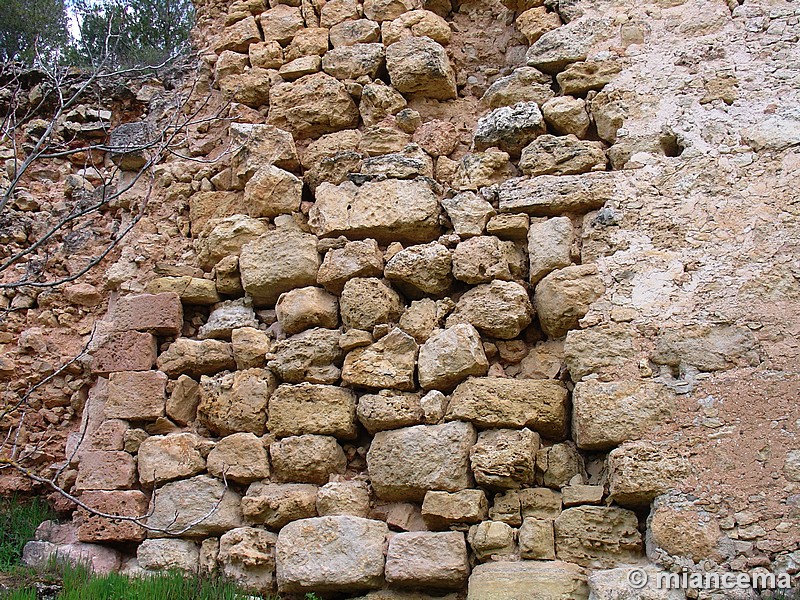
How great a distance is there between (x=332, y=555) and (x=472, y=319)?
1092 millimetres

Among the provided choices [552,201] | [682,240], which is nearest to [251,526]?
[552,201]

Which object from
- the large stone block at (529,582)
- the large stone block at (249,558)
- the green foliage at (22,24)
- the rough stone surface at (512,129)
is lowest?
the large stone block at (529,582)

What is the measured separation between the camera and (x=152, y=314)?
3.72m

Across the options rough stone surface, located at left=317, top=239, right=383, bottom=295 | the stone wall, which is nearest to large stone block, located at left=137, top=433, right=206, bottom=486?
the stone wall

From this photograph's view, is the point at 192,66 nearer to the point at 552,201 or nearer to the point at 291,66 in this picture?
the point at 291,66

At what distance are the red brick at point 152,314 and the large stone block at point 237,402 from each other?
38 centimetres

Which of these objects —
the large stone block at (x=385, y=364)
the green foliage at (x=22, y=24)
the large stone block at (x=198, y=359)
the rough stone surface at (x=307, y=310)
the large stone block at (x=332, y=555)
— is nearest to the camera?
the large stone block at (x=332, y=555)

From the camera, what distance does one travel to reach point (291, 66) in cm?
411

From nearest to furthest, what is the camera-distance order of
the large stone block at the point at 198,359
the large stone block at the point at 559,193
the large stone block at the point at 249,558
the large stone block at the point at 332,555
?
the large stone block at the point at 332,555 < the large stone block at the point at 249,558 < the large stone block at the point at 559,193 < the large stone block at the point at 198,359

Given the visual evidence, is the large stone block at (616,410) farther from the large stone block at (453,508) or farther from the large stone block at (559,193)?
the large stone block at (559,193)

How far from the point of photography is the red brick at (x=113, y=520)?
3363 millimetres

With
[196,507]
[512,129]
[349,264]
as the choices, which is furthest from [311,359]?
[512,129]

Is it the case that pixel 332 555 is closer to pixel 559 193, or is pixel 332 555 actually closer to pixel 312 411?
pixel 312 411

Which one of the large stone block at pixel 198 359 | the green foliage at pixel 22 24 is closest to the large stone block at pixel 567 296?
the large stone block at pixel 198 359
